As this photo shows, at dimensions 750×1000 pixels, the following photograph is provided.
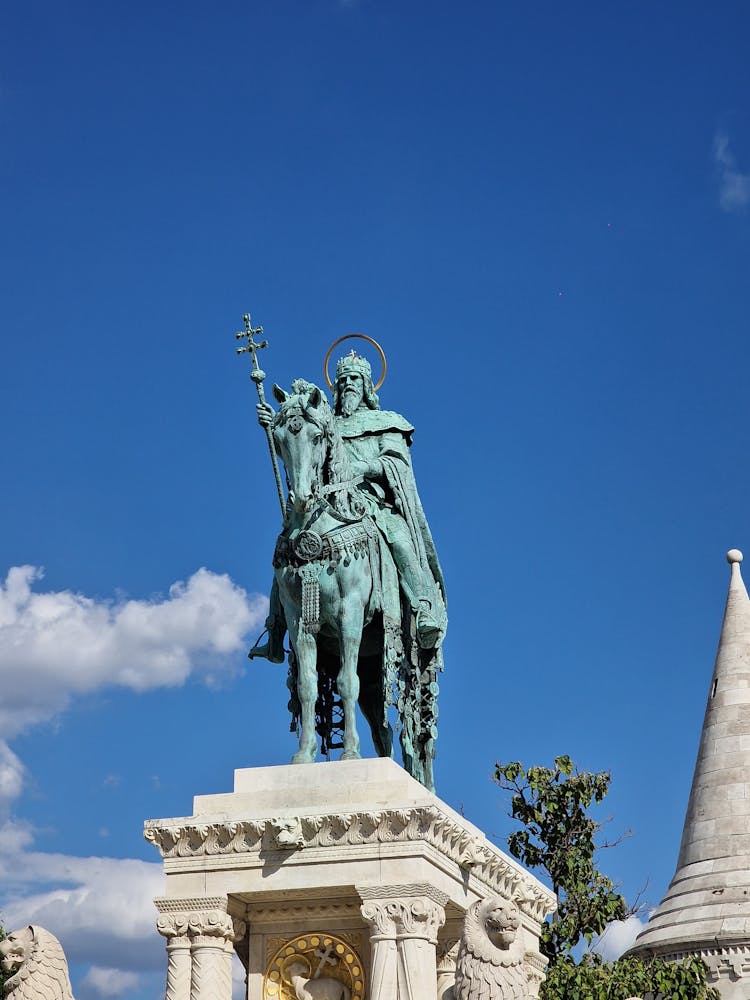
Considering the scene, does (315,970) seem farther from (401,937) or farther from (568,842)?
(568,842)

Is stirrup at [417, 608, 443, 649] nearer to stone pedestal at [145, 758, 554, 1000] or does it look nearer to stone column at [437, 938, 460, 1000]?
stone pedestal at [145, 758, 554, 1000]

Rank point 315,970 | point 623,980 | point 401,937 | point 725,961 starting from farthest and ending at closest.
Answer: point 725,961 → point 623,980 → point 315,970 → point 401,937

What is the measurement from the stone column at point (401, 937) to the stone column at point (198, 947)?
121 cm

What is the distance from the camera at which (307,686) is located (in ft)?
48.9

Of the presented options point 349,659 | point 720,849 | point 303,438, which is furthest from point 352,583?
point 720,849

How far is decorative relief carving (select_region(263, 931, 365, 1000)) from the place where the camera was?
46.4 feet

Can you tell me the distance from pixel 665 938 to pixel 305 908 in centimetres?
1937

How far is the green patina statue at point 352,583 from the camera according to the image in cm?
1502

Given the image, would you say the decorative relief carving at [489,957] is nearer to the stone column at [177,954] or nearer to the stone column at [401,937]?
the stone column at [401,937]

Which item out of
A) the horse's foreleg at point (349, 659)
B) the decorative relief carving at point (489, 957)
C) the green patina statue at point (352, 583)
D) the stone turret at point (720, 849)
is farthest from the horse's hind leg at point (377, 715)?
the stone turret at point (720, 849)

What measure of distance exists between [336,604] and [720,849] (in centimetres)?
2011

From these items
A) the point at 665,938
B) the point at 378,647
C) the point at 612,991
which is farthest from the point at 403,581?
the point at 665,938

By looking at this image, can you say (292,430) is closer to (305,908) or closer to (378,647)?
(378,647)

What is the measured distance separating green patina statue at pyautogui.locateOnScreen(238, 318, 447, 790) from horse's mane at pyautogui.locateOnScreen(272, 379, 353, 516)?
0.04 feet
